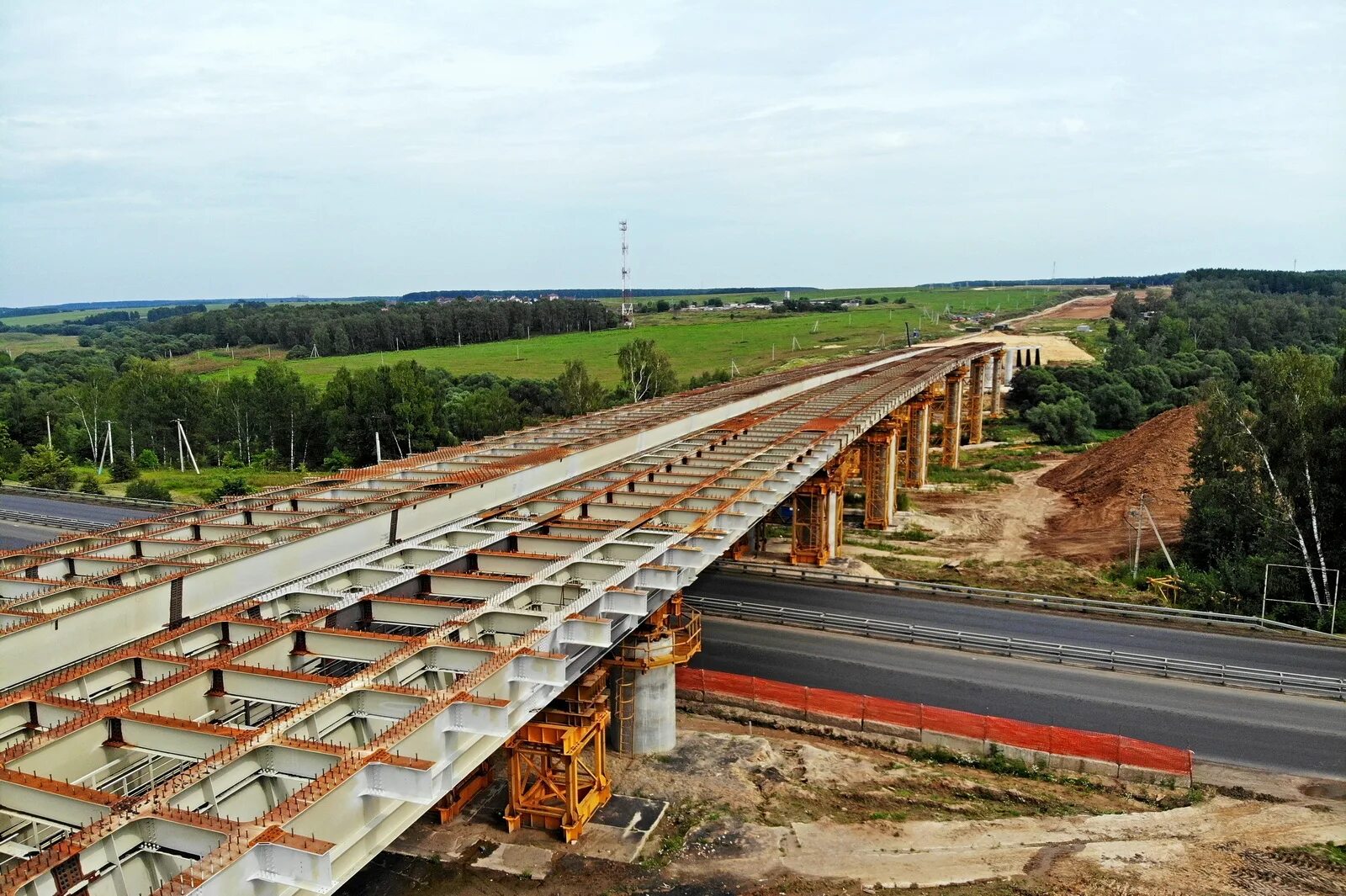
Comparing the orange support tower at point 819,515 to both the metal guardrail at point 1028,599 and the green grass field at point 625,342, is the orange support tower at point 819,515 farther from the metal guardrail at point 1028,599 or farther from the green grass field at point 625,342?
the green grass field at point 625,342

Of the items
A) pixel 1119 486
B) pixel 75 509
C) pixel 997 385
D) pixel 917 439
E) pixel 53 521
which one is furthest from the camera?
pixel 997 385

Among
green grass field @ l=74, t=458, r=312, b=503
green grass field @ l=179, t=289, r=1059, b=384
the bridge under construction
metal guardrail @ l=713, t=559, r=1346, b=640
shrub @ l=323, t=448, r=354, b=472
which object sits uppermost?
green grass field @ l=179, t=289, r=1059, b=384

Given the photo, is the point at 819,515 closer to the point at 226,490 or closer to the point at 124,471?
the point at 226,490

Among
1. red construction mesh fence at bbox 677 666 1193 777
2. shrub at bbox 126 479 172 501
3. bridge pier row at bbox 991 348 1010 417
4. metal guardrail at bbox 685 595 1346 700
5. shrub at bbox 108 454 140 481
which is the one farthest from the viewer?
bridge pier row at bbox 991 348 1010 417

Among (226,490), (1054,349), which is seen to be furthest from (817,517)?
(1054,349)

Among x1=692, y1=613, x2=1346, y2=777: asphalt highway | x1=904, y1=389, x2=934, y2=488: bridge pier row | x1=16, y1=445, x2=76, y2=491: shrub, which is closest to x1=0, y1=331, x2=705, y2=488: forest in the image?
x1=16, y1=445, x2=76, y2=491: shrub

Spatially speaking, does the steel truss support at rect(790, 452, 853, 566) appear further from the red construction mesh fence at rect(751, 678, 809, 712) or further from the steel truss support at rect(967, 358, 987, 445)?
the steel truss support at rect(967, 358, 987, 445)

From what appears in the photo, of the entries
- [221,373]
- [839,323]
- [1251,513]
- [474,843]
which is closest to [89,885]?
[474,843]
